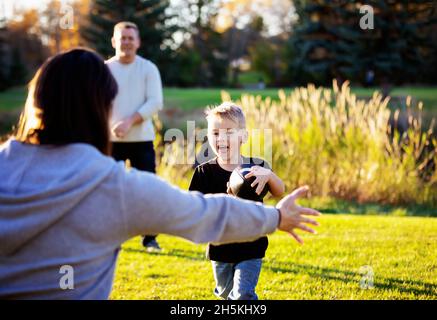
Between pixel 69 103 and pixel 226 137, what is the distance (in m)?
1.40

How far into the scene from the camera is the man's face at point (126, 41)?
5.09 m

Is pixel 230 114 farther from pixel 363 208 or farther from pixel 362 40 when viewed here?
pixel 362 40

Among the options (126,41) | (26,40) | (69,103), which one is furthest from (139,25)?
(69,103)

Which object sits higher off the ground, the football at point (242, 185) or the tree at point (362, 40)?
the tree at point (362, 40)

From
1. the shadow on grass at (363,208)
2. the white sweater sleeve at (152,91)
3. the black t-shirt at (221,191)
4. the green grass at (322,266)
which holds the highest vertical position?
the white sweater sleeve at (152,91)

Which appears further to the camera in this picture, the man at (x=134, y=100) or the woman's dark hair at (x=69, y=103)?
the man at (x=134, y=100)

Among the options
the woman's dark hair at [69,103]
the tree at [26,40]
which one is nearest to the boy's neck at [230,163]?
the woman's dark hair at [69,103]

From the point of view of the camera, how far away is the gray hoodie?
1652 mm

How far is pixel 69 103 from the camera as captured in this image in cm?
174

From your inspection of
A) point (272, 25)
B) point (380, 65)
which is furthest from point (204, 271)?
point (272, 25)

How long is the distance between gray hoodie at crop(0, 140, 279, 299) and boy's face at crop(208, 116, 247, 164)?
4.16 feet

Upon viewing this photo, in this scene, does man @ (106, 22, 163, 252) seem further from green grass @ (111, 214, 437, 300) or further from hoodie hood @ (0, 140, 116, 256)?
hoodie hood @ (0, 140, 116, 256)

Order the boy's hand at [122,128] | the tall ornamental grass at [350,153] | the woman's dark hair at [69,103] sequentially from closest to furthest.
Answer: the woman's dark hair at [69,103]
the boy's hand at [122,128]
the tall ornamental grass at [350,153]

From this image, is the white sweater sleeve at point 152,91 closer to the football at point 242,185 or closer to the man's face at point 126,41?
the man's face at point 126,41
